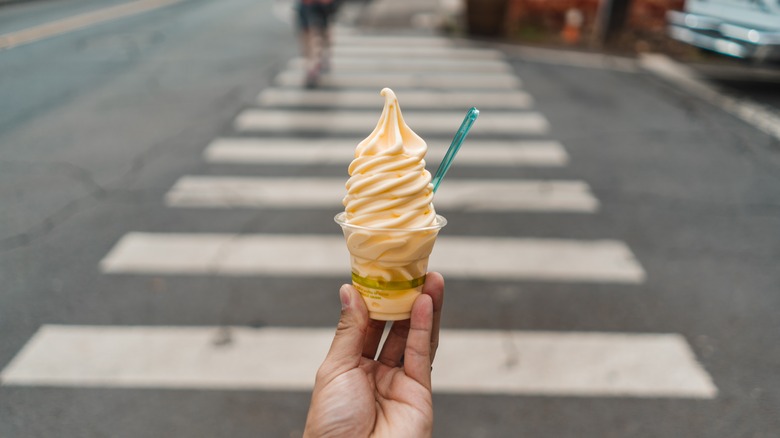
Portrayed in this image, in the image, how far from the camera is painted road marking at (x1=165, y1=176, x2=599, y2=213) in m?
6.22

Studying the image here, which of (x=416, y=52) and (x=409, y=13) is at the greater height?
(x=409, y=13)

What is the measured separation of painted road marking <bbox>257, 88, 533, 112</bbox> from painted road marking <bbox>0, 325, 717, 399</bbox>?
5669mm

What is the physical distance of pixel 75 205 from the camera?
607 cm

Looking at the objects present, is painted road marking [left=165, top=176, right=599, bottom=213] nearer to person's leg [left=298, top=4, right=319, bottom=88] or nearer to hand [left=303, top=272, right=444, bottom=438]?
hand [left=303, top=272, right=444, bottom=438]

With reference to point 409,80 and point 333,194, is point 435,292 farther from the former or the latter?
point 409,80

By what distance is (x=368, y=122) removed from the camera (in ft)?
28.5

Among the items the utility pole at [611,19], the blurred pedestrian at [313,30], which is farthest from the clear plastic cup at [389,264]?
the utility pole at [611,19]

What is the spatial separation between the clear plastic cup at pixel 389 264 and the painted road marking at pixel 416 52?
10991 millimetres

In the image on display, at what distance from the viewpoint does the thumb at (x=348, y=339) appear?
211cm

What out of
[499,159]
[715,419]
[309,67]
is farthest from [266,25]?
[715,419]

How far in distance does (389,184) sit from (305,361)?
2201mm

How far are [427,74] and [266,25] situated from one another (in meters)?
7.25

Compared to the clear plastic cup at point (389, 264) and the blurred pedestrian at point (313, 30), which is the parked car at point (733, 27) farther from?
the clear plastic cup at point (389, 264)

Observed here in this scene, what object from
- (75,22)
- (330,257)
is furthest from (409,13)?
(330,257)
